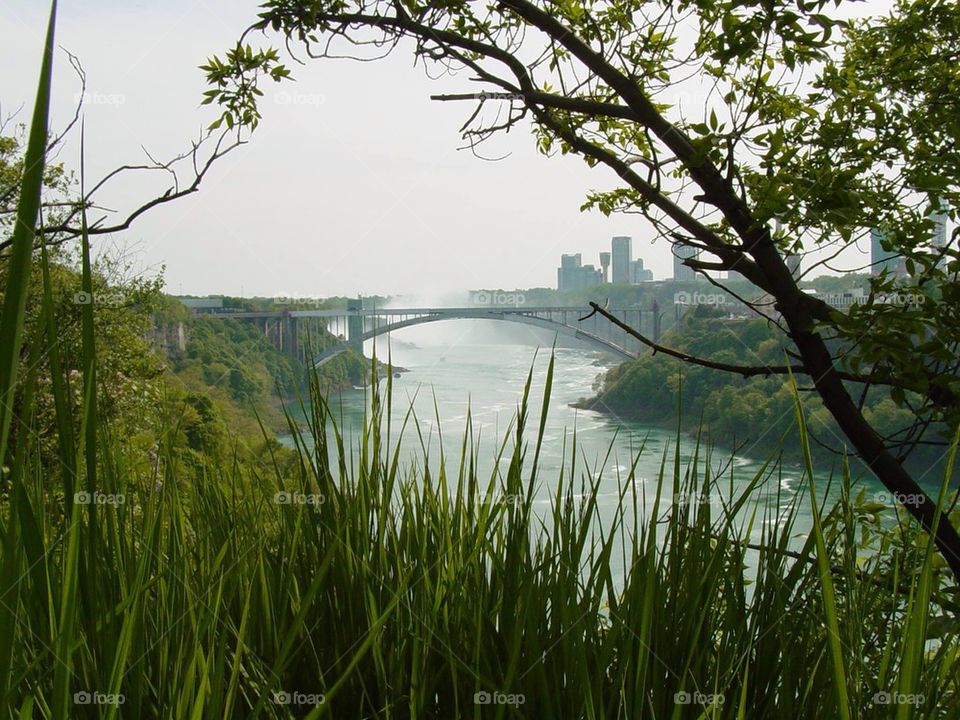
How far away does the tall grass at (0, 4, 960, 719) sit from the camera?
706 millimetres

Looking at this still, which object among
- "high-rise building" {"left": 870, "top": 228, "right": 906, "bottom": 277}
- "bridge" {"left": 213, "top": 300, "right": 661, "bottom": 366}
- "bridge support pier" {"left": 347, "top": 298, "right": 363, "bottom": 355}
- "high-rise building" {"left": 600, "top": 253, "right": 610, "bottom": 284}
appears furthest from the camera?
"bridge support pier" {"left": 347, "top": 298, "right": 363, "bottom": 355}

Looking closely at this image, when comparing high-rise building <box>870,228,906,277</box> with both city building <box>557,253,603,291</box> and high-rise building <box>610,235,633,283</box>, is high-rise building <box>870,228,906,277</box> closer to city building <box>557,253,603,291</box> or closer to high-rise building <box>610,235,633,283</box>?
high-rise building <box>610,235,633,283</box>

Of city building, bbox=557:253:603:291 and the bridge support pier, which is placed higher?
city building, bbox=557:253:603:291

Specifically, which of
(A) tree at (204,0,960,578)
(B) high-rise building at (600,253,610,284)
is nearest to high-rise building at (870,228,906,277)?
(A) tree at (204,0,960,578)

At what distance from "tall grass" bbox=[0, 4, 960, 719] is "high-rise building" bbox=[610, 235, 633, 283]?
16.4 feet

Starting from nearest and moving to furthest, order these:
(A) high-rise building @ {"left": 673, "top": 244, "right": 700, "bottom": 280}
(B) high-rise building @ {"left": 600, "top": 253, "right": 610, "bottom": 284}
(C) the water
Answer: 1. (C) the water
2. (A) high-rise building @ {"left": 673, "top": 244, "right": 700, "bottom": 280}
3. (B) high-rise building @ {"left": 600, "top": 253, "right": 610, "bottom": 284}

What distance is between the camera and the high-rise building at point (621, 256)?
245 inches

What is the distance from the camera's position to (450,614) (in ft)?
3.11

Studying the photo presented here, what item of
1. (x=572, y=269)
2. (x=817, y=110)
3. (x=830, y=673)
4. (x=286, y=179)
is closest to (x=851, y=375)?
(x=817, y=110)

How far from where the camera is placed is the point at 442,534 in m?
0.98

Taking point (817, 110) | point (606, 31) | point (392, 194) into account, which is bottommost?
point (392, 194)

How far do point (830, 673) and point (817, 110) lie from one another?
68.4 inches

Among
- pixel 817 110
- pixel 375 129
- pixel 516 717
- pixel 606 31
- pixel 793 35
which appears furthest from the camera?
pixel 375 129

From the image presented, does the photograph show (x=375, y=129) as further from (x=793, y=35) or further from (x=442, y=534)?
(x=442, y=534)
